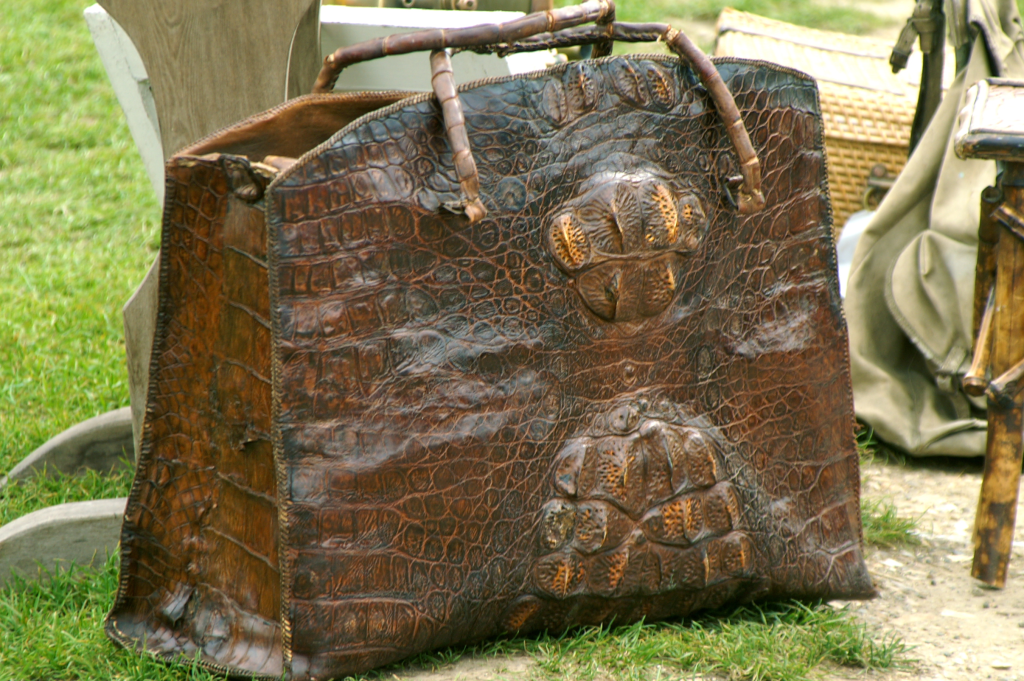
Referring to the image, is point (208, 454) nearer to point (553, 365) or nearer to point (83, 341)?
point (553, 365)

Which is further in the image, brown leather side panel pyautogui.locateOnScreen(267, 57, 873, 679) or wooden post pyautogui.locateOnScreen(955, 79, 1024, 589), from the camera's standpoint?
wooden post pyautogui.locateOnScreen(955, 79, 1024, 589)

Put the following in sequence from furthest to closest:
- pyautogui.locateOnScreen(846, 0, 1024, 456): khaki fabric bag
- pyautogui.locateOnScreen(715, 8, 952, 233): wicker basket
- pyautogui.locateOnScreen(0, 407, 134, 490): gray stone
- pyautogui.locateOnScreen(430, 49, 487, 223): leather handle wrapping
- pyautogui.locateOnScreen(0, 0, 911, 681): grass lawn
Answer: pyautogui.locateOnScreen(715, 8, 952, 233): wicker basket, pyautogui.locateOnScreen(846, 0, 1024, 456): khaki fabric bag, pyautogui.locateOnScreen(0, 407, 134, 490): gray stone, pyautogui.locateOnScreen(0, 0, 911, 681): grass lawn, pyautogui.locateOnScreen(430, 49, 487, 223): leather handle wrapping

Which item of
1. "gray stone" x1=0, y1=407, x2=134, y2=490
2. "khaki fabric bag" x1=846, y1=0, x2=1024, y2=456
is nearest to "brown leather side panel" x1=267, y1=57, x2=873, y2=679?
"khaki fabric bag" x1=846, y1=0, x2=1024, y2=456

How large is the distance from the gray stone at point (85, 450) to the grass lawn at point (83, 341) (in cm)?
5

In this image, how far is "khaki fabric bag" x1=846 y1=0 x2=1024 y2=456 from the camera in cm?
252

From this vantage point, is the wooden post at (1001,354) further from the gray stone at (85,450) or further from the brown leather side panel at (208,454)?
the gray stone at (85,450)

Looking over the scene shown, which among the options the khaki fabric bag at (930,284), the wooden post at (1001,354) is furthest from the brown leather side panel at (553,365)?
the khaki fabric bag at (930,284)

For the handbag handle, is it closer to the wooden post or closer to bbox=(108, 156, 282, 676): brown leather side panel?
bbox=(108, 156, 282, 676): brown leather side panel

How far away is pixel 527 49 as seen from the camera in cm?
166

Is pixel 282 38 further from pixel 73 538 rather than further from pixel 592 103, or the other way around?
pixel 73 538

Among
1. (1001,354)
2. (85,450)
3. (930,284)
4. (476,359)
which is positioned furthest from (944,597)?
(85,450)

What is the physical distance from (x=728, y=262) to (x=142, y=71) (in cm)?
118

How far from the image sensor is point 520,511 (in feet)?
5.31

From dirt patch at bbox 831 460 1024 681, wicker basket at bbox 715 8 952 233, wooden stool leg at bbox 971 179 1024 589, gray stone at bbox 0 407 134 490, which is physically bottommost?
dirt patch at bbox 831 460 1024 681
